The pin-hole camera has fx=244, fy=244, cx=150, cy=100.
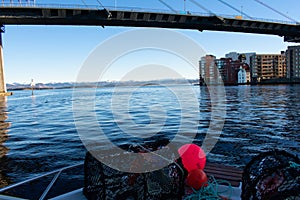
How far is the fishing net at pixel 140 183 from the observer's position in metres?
2.89

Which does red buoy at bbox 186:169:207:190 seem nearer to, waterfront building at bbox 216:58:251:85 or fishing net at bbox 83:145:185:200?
fishing net at bbox 83:145:185:200

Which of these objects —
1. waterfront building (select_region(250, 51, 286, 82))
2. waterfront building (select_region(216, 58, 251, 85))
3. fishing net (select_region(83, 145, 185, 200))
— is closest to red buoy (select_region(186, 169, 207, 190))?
fishing net (select_region(83, 145, 185, 200))

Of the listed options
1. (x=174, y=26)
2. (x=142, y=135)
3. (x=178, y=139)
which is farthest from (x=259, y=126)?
(x=174, y=26)

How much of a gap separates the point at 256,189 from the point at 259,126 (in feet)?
33.2

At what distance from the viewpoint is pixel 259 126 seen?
11.8 m

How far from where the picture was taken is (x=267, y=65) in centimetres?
13488

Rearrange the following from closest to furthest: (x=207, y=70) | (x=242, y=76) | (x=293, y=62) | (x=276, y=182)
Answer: (x=276, y=182)
(x=207, y=70)
(x=293, y=62)
(x=242, y=76)

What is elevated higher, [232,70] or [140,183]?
[232,70]

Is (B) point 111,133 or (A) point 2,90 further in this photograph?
(A) point 2,90

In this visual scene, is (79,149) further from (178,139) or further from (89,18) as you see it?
(89,18)

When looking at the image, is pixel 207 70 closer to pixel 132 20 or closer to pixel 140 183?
pixel 132 20

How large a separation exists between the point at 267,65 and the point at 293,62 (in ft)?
66.1

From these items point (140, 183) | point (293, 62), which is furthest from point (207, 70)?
point (140, 183)

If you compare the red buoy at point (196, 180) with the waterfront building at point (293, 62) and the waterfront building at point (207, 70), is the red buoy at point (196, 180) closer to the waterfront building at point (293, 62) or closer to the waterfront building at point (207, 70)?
the waterfront building at point (207, 70)
